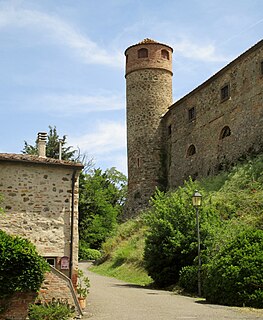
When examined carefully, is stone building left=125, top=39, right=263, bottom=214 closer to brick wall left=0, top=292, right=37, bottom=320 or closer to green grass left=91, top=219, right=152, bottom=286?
green grass left=91, top=219, right=152, bottom=286

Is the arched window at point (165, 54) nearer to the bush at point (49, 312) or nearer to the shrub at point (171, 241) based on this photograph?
the shrub at point (171, 241)

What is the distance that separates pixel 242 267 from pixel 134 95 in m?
25.9

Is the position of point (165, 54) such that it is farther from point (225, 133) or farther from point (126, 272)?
point (126, 272)

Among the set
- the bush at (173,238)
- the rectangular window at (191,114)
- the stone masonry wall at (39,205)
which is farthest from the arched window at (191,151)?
the stone masonry wall at (39,205)

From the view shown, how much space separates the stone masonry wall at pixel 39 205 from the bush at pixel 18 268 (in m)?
2.96

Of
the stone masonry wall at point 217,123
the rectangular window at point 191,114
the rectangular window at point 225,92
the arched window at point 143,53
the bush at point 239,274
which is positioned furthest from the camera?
the arched window at point 143,53

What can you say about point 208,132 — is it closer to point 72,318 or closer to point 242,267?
point 242,267

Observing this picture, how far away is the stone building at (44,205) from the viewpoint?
1433cm

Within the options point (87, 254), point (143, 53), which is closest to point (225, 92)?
point (143, 53)

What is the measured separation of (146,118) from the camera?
37125 millimetres

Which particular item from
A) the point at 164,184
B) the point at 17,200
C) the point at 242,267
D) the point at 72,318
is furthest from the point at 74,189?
the point at 164,184

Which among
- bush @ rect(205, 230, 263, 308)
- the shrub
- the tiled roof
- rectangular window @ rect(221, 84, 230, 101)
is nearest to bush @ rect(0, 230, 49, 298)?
the tiled roof

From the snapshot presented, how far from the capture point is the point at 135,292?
17094 millimetres

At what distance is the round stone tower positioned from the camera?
3694 cm
